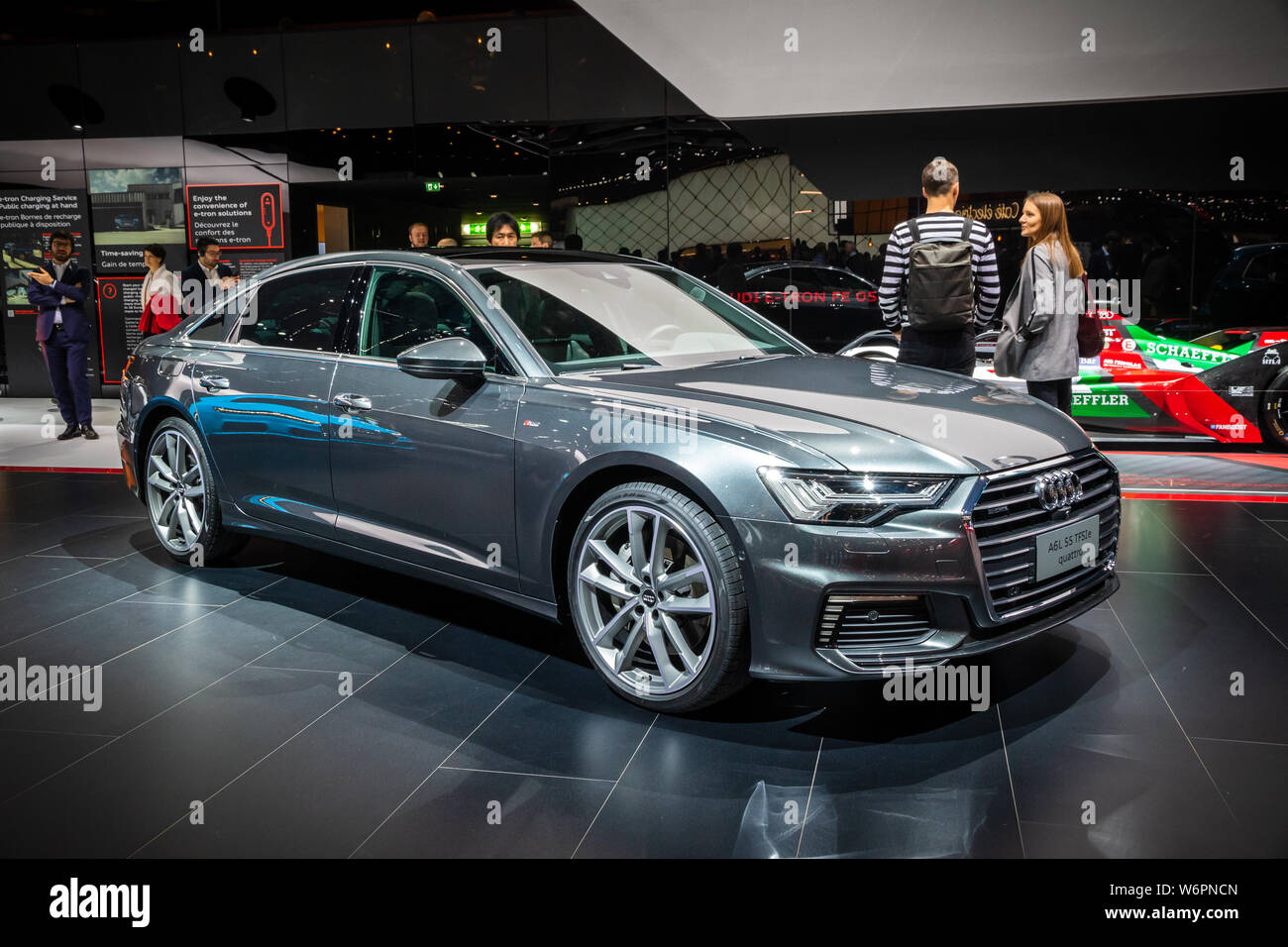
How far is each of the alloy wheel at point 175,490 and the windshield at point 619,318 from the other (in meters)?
1.84

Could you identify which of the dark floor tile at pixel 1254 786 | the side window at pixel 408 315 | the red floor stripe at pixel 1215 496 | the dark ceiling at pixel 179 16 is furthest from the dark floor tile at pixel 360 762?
the dark ceiling at pixel 179 16

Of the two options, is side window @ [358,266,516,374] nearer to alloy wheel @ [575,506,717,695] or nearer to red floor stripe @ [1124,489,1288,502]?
alloy wheel @ [575,506,717,695]

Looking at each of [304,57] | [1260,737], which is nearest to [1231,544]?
[1260,737]

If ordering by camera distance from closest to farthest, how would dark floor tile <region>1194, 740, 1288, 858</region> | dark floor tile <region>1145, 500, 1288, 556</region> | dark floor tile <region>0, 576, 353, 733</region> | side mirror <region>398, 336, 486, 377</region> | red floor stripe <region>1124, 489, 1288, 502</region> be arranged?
dark floor tile <region>1194, 740, 1288, 858</region>, dark floor tile <region>0, 576, 353, 733</region>, side mirror <region>398, 336, 486, 377</region>, dark floor tile <region>1145, 500, 1288, 556</region>, red floor stripe <region>1124, 489, 1288, 502</region>

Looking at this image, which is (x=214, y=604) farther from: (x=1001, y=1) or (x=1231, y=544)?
(x=1001, y=1)

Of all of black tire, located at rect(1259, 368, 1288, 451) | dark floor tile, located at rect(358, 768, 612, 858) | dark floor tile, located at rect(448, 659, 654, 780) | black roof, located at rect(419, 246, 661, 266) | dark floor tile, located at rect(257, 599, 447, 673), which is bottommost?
dark floor tile, located at rect(358, 768, 612, 858)

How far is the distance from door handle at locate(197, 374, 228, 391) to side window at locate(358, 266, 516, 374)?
831 mm

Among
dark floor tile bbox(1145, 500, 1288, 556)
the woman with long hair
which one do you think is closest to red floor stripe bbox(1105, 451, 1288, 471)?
dark floor tile bbox(1145, 500, 1288, 556)

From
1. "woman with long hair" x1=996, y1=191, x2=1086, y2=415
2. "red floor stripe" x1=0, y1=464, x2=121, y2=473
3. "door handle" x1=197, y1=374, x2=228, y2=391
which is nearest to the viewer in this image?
"door handle" x1=197, y1=374, x2=228, y2=391

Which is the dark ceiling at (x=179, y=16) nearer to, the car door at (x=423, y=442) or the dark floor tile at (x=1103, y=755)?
the car door at (x=423, y=442)

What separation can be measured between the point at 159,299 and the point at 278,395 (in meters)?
5.92

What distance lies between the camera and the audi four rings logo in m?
2.88

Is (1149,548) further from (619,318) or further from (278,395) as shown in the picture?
(278,395)

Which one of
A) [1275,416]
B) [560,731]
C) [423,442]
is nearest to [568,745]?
[560,731]
